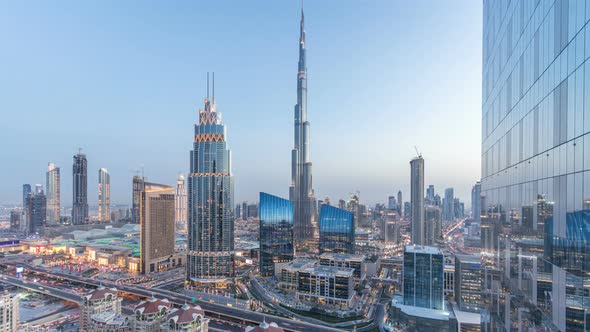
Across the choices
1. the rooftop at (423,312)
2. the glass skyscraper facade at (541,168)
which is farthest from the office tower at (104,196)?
the glass skyscraper facade at (541,168)

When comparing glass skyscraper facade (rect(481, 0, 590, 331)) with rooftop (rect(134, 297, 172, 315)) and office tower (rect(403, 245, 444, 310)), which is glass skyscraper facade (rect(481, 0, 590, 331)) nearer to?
office tower (rect(403, 245, 444, 310))

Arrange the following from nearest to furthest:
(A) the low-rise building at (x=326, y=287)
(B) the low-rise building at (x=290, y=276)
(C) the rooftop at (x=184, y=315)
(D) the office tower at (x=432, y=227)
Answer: (C) the rooftop at (x=184, y=315) → (A) the low-rise building at (x=326, y=287) → (B) the low-rise building at (x=290, y=276) → (D) the office tower at (x=432, y=227)

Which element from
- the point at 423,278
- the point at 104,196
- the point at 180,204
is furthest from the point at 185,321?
the point at 104,196

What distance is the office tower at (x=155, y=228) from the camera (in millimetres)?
71062

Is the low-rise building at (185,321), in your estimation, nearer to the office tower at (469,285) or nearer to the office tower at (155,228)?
the office tower at (469,285)

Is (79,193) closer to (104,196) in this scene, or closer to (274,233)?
(104,196)

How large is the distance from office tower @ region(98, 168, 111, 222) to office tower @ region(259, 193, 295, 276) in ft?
423

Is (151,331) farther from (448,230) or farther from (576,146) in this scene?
(448,230)

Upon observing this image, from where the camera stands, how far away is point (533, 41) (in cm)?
781

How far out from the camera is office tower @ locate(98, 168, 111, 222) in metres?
162

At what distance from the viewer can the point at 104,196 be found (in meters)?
167

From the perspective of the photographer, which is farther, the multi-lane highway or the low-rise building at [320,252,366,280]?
the low-rise building at [320,252,366,280]

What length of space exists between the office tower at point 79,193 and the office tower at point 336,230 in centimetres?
12214

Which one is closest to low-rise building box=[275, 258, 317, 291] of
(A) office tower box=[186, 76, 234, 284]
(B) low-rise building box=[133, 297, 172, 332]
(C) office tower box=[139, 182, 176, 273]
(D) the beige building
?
(A) office tower box=[186, 76, 234, 284]
